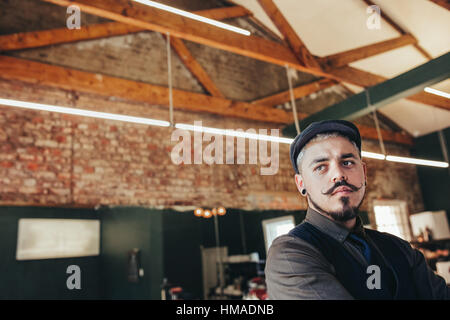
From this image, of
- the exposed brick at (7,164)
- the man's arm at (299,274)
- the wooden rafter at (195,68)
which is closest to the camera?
the man's arm at (299,274)

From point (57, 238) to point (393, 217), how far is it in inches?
298

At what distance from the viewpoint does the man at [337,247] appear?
0.90 m

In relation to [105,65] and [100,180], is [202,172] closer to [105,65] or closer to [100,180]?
[100,180]

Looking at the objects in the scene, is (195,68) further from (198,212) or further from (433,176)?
(433,176)

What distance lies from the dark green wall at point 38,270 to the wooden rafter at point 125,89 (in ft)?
5.98

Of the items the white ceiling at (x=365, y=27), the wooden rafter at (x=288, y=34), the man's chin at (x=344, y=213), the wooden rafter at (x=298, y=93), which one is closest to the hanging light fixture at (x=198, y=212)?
the wooden rafter at (x=298, y=93)

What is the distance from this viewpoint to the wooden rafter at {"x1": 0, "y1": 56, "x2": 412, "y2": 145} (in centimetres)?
507

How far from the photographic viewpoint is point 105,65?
232 inches

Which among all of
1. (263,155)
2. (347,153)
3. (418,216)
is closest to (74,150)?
(263,155)

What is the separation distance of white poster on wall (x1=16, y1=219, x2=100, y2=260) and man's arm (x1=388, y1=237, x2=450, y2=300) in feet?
16.5

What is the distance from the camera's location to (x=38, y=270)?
5023 mm

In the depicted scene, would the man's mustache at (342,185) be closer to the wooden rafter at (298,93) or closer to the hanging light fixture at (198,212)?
the hanging light fixture at (198,212)

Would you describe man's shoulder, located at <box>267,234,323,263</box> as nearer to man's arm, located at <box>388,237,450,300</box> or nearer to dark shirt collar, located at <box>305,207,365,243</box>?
dark shirt collar, located at <box>305,207,365,243</box>

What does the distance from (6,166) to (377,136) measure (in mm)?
7772
